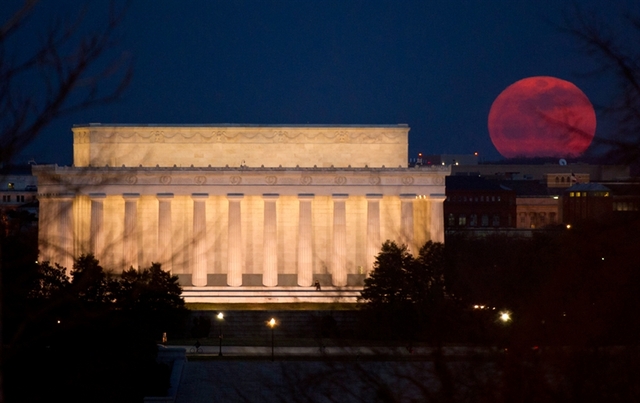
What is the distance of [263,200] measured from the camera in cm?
10006

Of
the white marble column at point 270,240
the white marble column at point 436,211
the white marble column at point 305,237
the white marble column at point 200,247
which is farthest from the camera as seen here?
the white marble column at point 436,211

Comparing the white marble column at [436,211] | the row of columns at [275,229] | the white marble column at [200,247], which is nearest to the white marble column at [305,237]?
the row of columns at [275,229]

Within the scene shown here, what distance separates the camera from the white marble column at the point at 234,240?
98750 millimetres

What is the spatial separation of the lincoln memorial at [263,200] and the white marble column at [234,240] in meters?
0.08

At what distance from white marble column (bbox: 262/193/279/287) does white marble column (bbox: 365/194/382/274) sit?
7806 millimetres

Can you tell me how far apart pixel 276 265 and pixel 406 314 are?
40.0 m

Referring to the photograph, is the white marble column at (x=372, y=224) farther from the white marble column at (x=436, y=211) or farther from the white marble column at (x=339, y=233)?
the white marble column at (x=436, y=211)

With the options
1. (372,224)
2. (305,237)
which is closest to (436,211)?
(372,224)

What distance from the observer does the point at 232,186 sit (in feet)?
324

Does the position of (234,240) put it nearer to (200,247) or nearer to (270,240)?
(200,247)

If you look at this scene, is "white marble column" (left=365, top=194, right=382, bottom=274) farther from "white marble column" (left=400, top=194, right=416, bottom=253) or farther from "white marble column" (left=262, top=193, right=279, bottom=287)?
"white marble column" (left=262, top=193, right=279, bottom=287)

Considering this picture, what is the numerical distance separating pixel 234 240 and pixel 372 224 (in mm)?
11622

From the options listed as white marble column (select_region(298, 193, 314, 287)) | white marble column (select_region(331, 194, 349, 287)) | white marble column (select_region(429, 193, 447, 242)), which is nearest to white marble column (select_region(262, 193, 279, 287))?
white marble column (select_region(298, 193, 314, 287))

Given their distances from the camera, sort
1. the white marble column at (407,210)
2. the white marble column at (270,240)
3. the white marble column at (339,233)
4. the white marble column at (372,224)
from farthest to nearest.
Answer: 1. the white marble column at (270,240)
2. the white marble column at (372,224)
3. the white marble column at (339,233)
4. the white marble column at (407,210)
